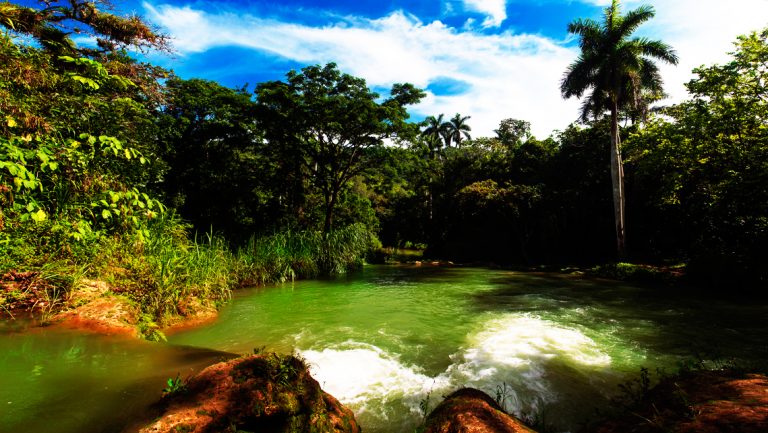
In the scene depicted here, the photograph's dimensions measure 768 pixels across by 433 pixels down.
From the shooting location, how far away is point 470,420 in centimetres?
273

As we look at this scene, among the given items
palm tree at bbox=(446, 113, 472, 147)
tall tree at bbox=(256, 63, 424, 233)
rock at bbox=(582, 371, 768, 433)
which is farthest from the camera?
palm tree at bbox=(446, 113, 472, 147)

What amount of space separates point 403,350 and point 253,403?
374 centimetres

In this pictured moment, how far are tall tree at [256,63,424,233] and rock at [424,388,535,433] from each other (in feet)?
48.0

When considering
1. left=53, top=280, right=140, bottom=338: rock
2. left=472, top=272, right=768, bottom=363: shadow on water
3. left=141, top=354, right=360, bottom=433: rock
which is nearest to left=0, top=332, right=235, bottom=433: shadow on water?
left=141, top=354, right=360, bottom=433: rock

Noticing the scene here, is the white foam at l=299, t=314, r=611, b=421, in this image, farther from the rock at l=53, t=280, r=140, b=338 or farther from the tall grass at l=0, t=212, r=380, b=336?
the rock at l=53, t=280, r=140, b=338

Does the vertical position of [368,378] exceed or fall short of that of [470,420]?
it falls short

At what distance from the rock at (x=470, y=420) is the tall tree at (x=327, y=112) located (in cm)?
1462

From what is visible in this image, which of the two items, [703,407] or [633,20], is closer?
[703,407]

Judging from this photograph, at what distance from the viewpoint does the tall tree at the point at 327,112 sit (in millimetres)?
16328

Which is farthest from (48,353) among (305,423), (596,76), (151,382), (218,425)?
(596,76)

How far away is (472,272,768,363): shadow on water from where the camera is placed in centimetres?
619

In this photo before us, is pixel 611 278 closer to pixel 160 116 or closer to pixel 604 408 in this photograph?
pixel 604 408

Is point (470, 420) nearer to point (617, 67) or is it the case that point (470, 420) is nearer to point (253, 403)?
point (253, 403)

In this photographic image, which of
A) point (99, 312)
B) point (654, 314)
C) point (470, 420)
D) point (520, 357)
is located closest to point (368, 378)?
point (470, 420)
